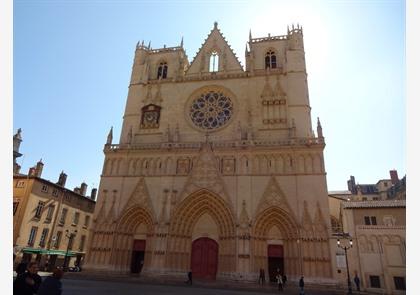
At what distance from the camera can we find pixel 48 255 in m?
28.9

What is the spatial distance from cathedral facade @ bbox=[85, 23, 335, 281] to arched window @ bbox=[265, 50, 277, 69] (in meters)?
0.10

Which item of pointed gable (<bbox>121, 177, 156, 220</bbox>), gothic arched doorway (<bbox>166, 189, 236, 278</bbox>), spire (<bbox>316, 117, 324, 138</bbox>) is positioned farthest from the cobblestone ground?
spire (<bbox>316, 117, 324, 138</bbox>)

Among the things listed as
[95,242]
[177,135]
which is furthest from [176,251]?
[177,135]

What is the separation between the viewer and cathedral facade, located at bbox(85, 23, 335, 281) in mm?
21391

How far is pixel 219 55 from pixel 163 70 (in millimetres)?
6468

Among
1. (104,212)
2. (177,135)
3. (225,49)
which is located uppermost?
(225,49)

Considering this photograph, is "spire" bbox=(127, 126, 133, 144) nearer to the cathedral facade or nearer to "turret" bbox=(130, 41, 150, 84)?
the cathedral facade

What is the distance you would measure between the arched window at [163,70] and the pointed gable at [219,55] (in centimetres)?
284

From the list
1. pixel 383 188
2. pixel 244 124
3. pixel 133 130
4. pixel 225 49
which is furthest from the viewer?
pixel 383 188

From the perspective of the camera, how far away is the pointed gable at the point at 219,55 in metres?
29.7

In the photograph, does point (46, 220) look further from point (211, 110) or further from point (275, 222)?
point (275, 222)

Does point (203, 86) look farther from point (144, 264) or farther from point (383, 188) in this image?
point (383, 188)

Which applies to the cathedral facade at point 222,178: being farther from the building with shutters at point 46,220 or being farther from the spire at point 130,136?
the building with shutters at point 46,220

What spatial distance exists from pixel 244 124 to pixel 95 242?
16.3 metres
